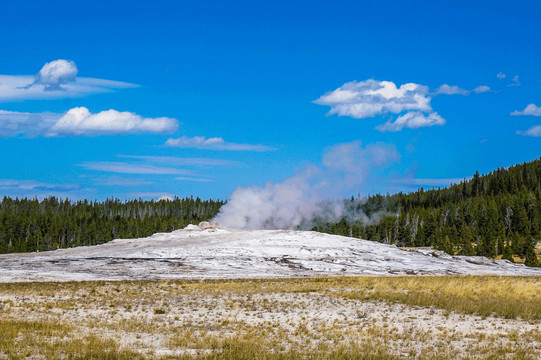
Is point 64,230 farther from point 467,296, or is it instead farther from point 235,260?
point 467,296

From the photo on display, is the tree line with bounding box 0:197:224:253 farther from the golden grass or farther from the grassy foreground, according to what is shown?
the golden grass

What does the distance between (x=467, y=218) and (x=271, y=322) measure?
118794 mm

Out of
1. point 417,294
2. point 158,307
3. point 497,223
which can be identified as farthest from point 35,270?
point 497,223

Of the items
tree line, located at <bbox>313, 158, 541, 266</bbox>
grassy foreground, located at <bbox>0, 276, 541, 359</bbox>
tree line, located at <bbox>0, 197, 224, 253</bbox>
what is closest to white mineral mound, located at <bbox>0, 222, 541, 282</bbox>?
grassy foreground, located at <bbox>0, 276, 541, 359</bbox>

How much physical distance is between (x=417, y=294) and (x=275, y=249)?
111 ft

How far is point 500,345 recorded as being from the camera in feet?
61.5

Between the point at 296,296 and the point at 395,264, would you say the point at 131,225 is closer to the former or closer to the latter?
the point at 395,264

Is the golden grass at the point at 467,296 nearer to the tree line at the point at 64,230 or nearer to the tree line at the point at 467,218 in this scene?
the tree line at the point at 467,218

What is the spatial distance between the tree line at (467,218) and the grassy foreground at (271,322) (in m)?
58.5

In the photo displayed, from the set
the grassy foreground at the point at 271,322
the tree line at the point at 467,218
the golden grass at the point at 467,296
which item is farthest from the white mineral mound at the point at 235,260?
the tree line at the point at 467,218

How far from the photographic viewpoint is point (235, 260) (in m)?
58.2

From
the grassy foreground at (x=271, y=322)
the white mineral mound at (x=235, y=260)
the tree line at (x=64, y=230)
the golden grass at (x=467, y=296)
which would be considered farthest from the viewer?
the tree line at (x=64, y=230)

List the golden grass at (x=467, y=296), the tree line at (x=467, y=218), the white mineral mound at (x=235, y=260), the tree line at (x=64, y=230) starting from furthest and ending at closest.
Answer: the tree line at (x=64, y=230) < the tree line at (x=467, y=218) < the white mineral mound at (x=235, y=260) < the golden grass at (x=467, y=296)

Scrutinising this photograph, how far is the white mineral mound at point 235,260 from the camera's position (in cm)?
4909
